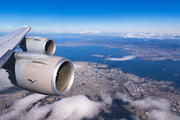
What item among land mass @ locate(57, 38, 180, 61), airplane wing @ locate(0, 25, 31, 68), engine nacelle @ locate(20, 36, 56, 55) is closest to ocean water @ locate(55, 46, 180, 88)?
land mass @ locate(57, 38, 180, 61)

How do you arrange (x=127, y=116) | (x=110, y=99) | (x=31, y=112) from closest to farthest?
(x=31, y=112) → (x=127, y=116) → (x=110, y=99)

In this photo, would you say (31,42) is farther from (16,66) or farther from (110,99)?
(110,99)

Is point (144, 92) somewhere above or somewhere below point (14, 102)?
below

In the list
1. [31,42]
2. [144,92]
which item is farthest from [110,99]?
[31,42]

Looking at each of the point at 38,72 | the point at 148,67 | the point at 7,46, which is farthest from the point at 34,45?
the point at 148,67

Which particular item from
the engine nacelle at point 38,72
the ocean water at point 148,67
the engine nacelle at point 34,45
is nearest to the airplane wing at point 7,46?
the engine nacelle at point 38,72

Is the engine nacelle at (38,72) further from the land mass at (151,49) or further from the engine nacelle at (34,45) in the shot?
the land mass at (151,49)

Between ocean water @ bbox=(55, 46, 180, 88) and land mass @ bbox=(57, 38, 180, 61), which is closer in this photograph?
ocean water @ bbox=(55, 46, 180, 88)

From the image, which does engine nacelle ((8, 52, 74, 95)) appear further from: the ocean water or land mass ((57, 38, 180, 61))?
land mass ((57, 38, 180, 61))
